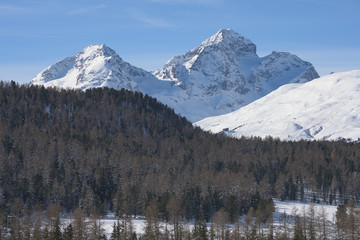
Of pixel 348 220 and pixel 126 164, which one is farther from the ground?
pixel 126 164

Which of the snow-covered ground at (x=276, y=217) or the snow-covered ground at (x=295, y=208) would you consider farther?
the snow-covered ground at (x=295, y=208)

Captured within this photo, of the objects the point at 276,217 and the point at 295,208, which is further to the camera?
the point at 295,208

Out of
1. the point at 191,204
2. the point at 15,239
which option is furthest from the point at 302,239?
the point at 15,239

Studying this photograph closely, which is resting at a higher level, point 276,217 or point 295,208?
point 295,208

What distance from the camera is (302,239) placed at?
116m

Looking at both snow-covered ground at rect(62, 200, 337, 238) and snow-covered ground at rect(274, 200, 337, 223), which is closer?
snow-covered ground at rect(62, 200, 337, 238)

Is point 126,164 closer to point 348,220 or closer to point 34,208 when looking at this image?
point 34,208

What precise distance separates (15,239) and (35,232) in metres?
7.19

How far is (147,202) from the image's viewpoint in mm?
158000

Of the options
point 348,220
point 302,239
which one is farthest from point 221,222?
point 348,220

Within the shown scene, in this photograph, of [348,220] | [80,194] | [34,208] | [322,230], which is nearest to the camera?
[348,220]

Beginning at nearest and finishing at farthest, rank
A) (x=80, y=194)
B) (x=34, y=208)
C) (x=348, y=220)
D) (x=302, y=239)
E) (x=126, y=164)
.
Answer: (x=302, y=239) < (x=348, y=220) < (x=34, y=208) < (x=80, y=194) < (x=126, y=164)

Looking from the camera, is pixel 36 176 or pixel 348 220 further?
pixel 36 176

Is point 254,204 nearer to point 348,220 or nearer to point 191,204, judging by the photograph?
point 191,204
